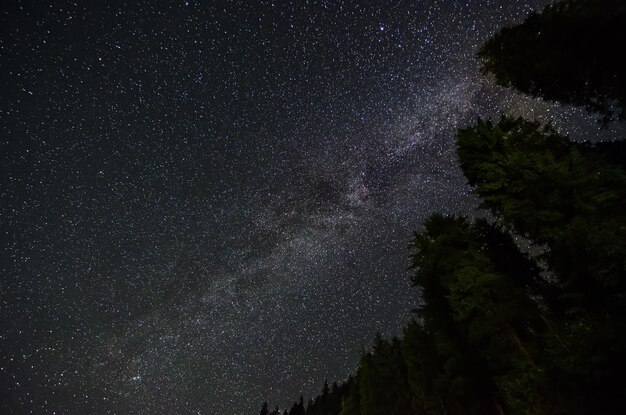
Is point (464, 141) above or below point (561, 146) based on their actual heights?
above

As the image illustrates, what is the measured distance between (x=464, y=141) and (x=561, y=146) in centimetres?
288

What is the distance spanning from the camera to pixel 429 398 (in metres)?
19.0

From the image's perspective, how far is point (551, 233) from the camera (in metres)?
9.09

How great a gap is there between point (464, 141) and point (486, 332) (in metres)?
7.07

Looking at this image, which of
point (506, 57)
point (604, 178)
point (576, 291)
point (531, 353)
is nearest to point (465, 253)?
point (531, 353)

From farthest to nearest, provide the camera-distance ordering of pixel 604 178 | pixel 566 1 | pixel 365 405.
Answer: pixel 365 405, pixel 604 178, pixel 566 1

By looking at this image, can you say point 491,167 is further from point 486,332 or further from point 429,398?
point 429,398

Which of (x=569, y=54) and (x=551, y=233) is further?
(x=551, y=233)

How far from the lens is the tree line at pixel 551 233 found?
7910 mm

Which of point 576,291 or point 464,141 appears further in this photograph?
point 464,141

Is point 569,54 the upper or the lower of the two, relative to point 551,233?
upper

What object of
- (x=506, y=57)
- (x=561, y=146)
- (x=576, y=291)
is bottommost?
(x=576, y=291)

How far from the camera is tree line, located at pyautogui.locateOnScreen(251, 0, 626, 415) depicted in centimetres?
791

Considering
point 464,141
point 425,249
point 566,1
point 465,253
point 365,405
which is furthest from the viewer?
point 365,405
